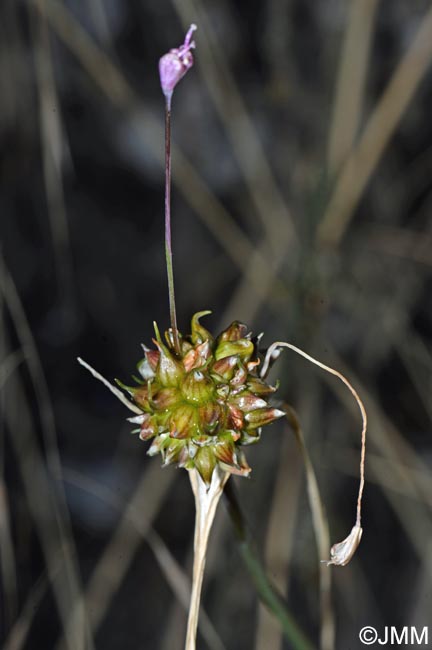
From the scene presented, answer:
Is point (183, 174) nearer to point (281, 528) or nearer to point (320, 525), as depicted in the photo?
point (281, 528)

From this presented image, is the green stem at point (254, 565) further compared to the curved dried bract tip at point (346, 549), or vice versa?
the green stem at point (254, 565)

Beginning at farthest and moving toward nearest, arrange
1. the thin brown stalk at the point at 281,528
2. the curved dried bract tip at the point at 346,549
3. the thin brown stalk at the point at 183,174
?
the thin brown stalk at the point at 183,174 < the thin brown stalk at the point at 281,528 < the curved dried bract tip at the point at 346,549

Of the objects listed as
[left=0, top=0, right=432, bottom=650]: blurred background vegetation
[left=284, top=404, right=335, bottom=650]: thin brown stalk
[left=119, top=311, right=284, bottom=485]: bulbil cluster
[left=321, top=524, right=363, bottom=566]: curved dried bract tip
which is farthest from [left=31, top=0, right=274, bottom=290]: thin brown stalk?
[left=321, top=524, right=363, bottom=566]: curved dried bract tip

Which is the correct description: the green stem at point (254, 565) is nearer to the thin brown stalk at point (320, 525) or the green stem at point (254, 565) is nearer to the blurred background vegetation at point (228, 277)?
the thin brown stalk at point (320, 525)

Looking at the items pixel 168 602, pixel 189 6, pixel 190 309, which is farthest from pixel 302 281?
pixel 168 602

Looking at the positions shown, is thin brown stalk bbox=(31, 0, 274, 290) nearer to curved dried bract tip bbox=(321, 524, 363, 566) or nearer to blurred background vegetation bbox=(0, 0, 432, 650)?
blurred background vegetation bbox=(0, 0, 432, 650)

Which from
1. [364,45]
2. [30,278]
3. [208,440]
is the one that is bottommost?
[208,440]

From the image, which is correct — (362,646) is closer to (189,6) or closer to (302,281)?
(302,281)

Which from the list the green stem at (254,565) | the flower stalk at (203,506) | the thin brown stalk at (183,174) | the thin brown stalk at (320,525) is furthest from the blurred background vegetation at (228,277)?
the flower stalk at (203,506)
